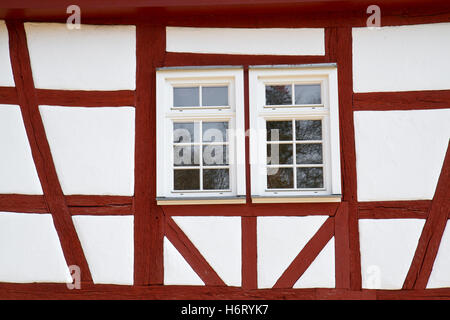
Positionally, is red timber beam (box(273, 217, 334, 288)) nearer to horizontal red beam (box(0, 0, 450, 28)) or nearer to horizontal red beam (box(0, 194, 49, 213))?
horizontal red beam (box(0, 0, 450, 28))

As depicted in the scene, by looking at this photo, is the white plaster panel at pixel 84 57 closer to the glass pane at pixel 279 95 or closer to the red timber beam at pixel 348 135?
the glass pane at pixel 279 95

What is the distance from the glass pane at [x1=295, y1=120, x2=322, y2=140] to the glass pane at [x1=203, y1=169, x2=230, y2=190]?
0.75 metres

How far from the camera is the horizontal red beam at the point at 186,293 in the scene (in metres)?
4.53

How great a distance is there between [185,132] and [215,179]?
528mm

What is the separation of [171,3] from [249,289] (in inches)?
105

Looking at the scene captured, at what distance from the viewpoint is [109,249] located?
183 inches

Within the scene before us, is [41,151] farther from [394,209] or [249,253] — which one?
[394,209]

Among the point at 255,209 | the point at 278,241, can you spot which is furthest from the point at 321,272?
the point at 255,209

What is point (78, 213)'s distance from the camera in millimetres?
4707

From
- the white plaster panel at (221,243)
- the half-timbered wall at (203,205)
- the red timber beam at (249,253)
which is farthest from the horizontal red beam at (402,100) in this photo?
the white plaster panel at (221,243)

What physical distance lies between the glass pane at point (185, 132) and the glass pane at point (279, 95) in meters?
0.72
